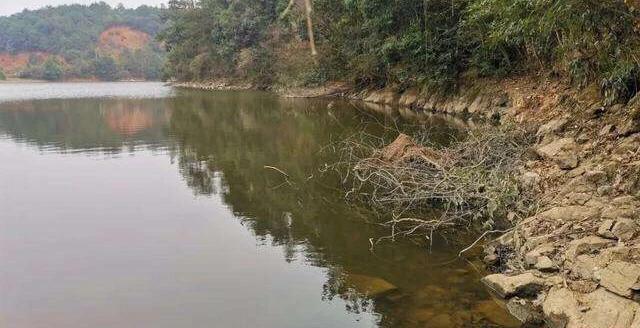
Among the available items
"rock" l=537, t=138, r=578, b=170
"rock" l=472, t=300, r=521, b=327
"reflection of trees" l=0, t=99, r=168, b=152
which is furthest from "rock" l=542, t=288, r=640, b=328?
"reflection of trees" l=0, t=99, r=168, b=152

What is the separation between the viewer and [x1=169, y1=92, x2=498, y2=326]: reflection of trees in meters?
6.68

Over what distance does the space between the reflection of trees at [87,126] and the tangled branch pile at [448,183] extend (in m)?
10.9

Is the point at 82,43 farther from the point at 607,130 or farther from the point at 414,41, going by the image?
the point at 607,130

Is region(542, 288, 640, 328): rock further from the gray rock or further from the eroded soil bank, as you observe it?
the gray rock

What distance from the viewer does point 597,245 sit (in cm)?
604

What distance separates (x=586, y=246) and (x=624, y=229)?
0.44 meters

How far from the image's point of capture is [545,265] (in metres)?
6.17

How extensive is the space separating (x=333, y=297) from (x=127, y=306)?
2404 mm

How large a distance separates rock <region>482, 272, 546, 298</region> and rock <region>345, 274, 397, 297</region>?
1.19 metres

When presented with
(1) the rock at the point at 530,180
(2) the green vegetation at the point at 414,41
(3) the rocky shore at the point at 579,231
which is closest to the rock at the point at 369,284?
(3) the rocky shore at the point at 579,231

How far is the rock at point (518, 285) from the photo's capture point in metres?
5.95

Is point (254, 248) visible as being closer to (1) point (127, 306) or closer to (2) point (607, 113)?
(1) point (127, 306)

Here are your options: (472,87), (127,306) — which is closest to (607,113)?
(127,306)

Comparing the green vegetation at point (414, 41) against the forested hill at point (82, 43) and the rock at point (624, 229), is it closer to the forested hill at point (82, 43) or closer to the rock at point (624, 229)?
the rock at point (624, 229)
